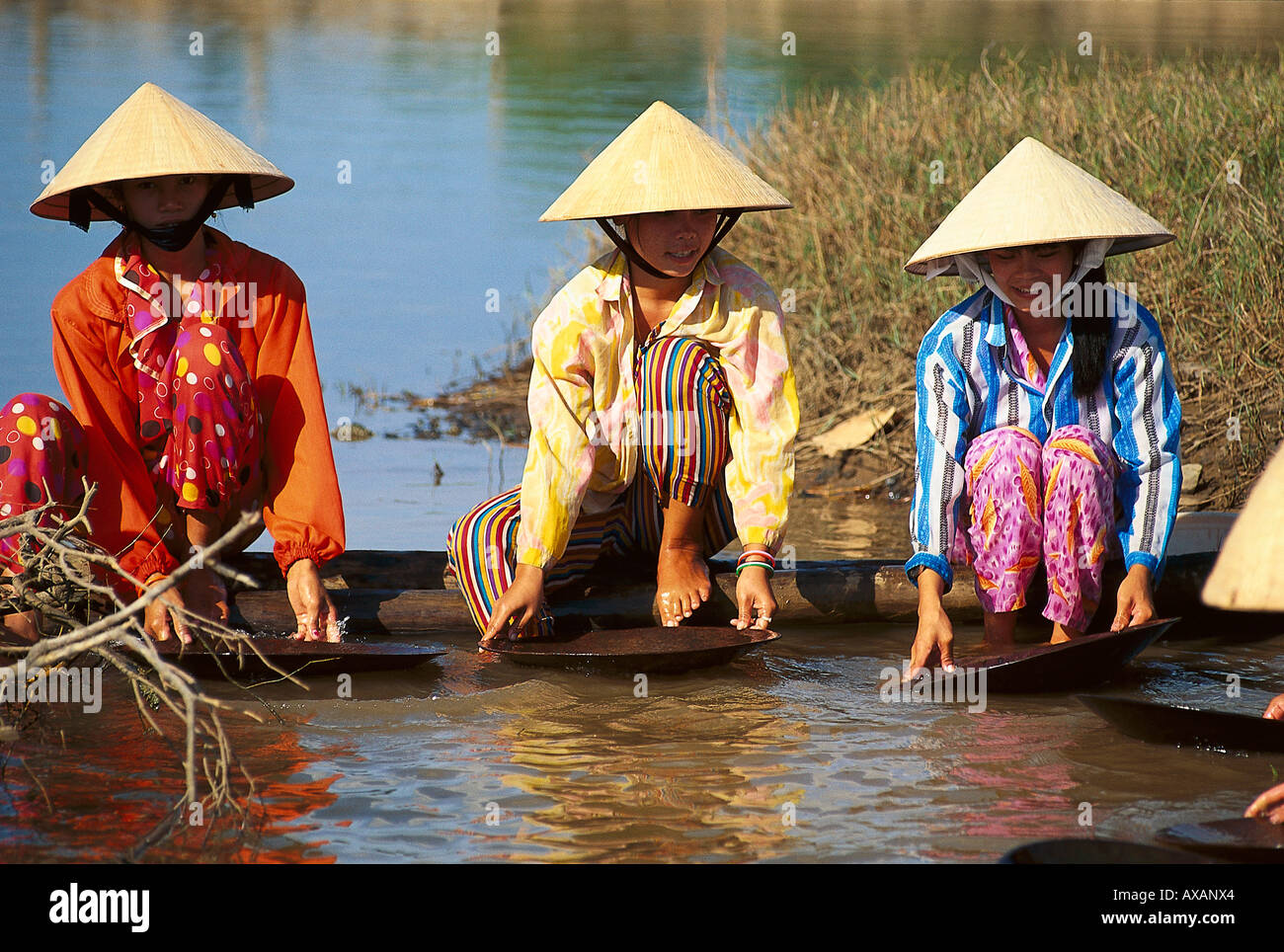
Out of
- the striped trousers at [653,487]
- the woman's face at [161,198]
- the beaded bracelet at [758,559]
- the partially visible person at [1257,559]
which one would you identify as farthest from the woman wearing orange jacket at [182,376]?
the partially visible person at [1257,559]

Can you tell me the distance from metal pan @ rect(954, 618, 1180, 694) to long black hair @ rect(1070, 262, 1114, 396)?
56cm

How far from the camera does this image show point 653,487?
146 inches

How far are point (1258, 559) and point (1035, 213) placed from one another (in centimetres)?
188

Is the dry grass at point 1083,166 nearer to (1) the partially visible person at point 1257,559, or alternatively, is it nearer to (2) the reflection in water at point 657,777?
(2) the reflection in water at point 657,777

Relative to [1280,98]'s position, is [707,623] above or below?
below

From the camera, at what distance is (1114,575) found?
139 inches

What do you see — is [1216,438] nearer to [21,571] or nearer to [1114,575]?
[1114,575]

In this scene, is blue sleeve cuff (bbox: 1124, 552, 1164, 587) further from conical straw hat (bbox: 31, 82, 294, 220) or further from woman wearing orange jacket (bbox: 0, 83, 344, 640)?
conical straw hat (bbox: 31, 82, 294, 220)

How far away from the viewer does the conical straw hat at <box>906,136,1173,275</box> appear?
331 cm

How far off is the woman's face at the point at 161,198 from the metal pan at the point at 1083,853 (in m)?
2.42

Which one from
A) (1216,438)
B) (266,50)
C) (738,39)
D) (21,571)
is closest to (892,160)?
(1216,438)

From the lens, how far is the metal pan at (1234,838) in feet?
7.73

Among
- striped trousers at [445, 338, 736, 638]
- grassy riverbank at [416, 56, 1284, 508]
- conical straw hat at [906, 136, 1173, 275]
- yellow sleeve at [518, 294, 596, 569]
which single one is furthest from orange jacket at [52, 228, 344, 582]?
grassy riverbank at [416, 56, 1284, 508]
